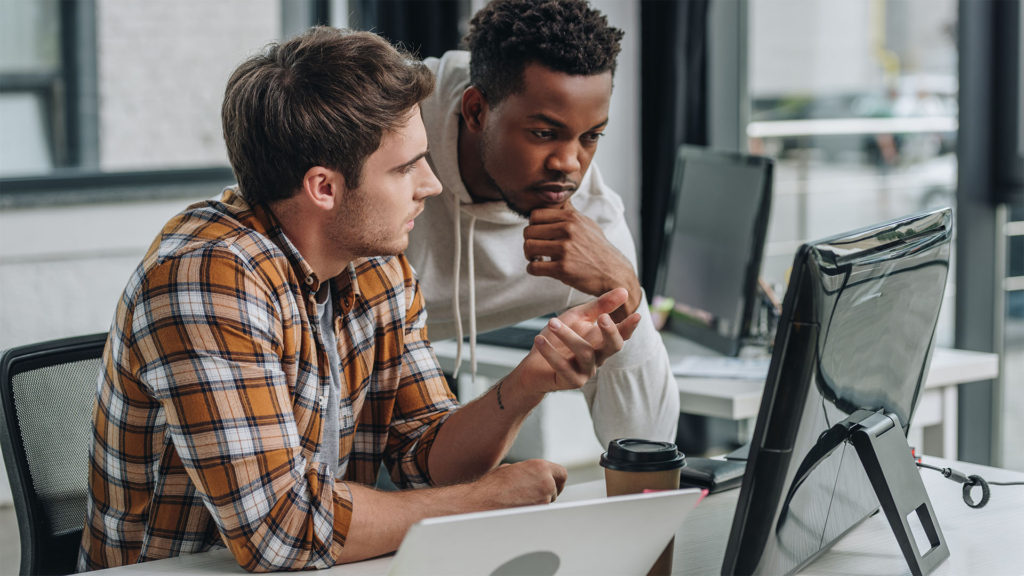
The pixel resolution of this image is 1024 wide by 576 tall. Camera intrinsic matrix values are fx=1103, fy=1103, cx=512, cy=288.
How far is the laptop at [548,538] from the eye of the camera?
2.82ft

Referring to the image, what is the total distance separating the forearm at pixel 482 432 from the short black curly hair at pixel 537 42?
1.60 ft

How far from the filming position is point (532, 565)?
0.94 metres

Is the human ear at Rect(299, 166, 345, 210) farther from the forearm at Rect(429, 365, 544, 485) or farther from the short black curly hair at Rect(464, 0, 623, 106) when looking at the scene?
the short black curly hair at Rect(464, 0, 623, 106)

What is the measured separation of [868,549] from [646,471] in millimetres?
296

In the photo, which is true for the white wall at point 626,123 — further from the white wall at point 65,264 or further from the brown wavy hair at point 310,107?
the brown wavy hair at point 310,107

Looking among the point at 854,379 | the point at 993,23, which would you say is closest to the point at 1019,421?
the point at 993,23

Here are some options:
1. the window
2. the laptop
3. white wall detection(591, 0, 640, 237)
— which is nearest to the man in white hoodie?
the laptop

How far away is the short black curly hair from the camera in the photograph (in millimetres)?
1610

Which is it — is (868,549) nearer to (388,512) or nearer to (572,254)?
(388,512)

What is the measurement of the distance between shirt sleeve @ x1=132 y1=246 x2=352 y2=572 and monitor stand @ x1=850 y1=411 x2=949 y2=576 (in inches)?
21.0

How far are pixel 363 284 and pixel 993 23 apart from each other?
2277 mm

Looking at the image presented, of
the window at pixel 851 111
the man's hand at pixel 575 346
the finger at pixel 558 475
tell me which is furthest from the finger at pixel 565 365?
the window at pixel 851 111

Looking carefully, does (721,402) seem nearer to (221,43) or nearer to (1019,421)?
(1019,421)

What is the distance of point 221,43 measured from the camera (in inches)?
157
